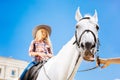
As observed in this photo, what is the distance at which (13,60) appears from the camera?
194 ft

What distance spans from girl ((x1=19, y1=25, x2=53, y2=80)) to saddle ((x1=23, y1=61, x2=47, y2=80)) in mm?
114

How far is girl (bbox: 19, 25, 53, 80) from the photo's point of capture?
23.5ft

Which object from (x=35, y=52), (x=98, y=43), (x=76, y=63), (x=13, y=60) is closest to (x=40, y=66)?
(x=35, y=52)

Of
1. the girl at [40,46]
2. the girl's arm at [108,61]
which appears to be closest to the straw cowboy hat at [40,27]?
the girl at [40,46]

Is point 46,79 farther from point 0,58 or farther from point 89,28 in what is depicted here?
point 0,58

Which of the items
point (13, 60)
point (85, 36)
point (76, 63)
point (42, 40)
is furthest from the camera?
point (13, 60)

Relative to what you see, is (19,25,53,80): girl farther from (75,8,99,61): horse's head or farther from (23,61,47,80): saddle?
(75,8,99,61): horse's head

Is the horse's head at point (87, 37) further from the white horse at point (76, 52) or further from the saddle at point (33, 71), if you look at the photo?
the saddle at point (33, 71)

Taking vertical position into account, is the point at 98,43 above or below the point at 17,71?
below

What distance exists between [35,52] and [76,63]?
133 cm

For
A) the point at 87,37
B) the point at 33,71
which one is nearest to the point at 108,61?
the point at 87,37

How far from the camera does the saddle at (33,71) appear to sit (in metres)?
6.72

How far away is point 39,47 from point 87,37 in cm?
184

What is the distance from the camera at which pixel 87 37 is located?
5676 millimetres
